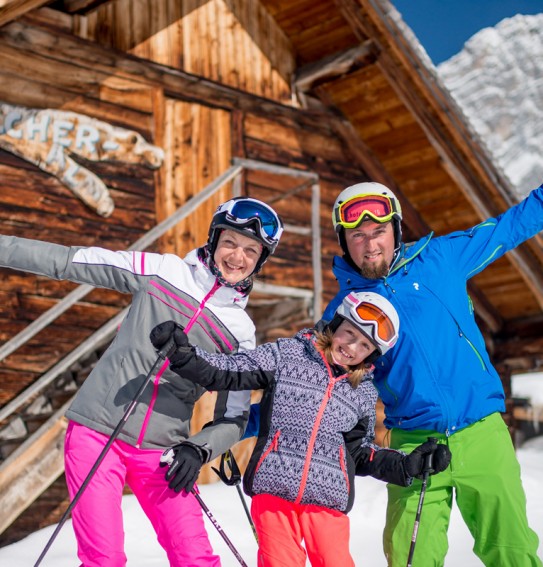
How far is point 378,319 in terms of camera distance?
3578 millimetres

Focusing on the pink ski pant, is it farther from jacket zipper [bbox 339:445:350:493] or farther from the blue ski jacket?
the blue ski jacket

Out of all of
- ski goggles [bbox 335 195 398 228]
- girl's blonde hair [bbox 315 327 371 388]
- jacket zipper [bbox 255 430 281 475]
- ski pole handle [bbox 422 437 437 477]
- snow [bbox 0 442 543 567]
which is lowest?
snow [bbox 0 442 543 567]

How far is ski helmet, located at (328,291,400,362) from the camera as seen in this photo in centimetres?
355

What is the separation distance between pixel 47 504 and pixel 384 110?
5695 millimetres

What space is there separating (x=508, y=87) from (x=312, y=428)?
170m

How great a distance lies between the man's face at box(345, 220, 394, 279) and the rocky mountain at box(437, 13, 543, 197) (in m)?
120

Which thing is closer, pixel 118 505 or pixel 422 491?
pixel 118 505

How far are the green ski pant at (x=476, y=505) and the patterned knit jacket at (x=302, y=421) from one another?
0.77 feet

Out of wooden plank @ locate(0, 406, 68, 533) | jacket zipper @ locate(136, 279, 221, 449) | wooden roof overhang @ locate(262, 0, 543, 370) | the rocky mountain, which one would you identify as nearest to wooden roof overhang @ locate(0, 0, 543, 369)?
wooden roof overhang @ locate(262, 0, 543, 370)

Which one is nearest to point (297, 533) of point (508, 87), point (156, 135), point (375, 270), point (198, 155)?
point (375, 270)

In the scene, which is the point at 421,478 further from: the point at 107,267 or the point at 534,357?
the point at 534,357

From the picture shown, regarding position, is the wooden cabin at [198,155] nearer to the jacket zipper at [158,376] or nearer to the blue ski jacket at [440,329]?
the jacket zipper at [158,376]

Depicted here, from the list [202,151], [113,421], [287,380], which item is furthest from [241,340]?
[202,151]

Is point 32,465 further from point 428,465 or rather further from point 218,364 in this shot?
point 428,465
